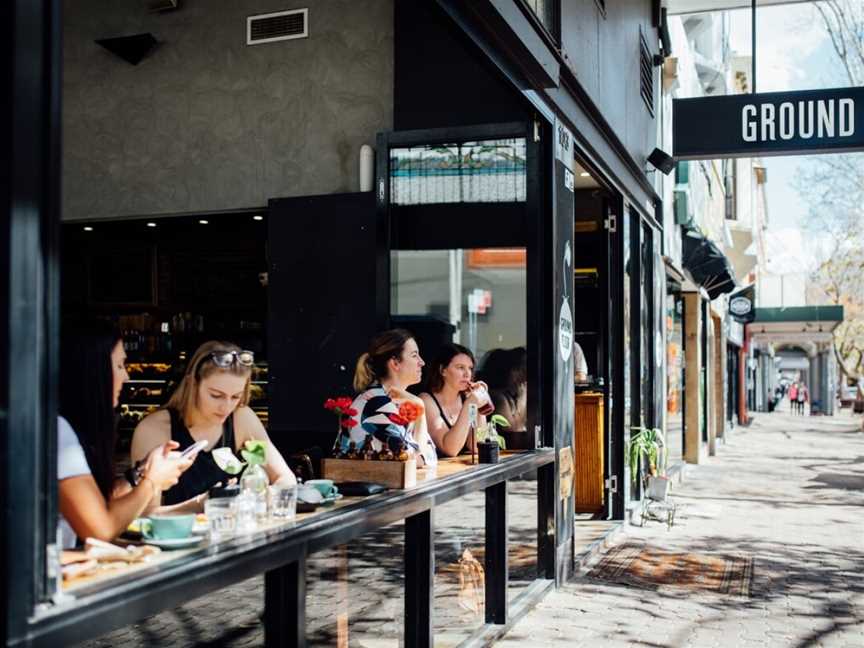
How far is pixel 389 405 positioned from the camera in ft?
15.0

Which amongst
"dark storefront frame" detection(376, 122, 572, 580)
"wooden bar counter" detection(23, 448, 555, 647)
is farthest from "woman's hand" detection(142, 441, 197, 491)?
"dark storefront frame" detection(376, 122, 572, 580)

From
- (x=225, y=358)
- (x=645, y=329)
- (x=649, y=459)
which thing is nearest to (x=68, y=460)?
(x=225, y=358)

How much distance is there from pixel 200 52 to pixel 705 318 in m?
11.7

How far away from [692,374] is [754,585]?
9.30 metres

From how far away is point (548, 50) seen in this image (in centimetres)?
503

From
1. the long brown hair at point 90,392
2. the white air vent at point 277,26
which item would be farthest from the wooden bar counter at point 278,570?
the white air vent at point 277,26

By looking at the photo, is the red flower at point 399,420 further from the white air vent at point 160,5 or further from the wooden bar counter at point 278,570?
the white air vent at point 160,5

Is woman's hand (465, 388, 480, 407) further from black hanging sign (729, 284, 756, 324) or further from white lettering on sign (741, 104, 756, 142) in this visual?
black hanging sign (729, 284, 756, 324)

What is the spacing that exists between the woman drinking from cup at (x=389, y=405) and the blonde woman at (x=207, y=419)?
0.63m

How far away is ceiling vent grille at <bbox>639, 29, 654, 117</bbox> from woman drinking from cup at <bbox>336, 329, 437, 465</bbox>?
558cm

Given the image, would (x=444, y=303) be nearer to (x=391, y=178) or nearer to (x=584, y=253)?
(x=391, y=178)

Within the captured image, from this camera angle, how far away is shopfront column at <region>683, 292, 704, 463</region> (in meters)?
14.9

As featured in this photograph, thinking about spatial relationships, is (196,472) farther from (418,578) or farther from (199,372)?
(418,578)

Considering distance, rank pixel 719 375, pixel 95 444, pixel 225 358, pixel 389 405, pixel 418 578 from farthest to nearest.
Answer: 1. pixel 719 375
2. pixel 389 405
3. pixel 418 578
4. pixel 225 358
5. pixel 95 444
